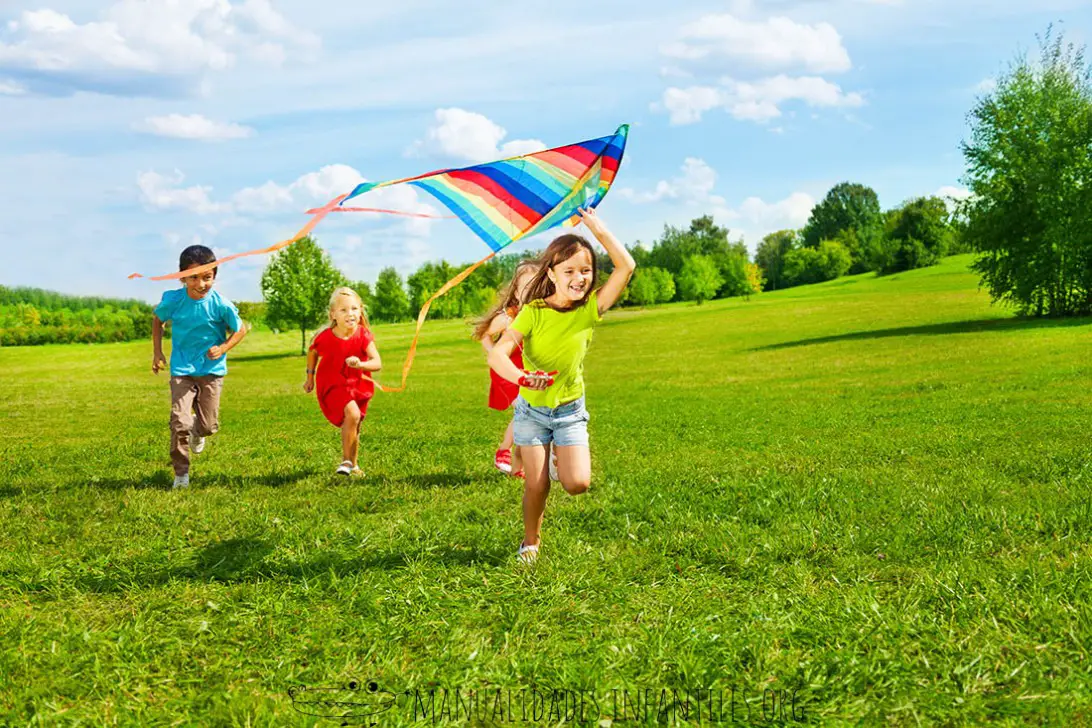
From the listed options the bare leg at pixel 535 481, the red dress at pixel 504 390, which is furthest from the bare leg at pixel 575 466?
the red dress at pixel 504 390

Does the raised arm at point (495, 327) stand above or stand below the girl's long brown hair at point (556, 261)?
below

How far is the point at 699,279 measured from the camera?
9238 centimetres

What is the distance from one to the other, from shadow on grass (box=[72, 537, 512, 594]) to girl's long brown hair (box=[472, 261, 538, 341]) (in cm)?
189

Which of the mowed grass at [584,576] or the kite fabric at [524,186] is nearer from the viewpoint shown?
the mowed grass at [584,576]

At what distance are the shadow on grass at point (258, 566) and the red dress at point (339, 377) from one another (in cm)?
312

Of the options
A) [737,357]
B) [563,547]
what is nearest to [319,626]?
[563,547]

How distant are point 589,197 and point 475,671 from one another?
10.8 ft

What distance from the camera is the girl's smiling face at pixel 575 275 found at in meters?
5.45

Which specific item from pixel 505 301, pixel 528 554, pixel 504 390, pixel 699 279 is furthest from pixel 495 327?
pixel 699 279

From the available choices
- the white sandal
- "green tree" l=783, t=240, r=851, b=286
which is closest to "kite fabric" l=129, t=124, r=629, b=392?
the white sandal

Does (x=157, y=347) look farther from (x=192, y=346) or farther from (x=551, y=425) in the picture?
(x=551, y=425)

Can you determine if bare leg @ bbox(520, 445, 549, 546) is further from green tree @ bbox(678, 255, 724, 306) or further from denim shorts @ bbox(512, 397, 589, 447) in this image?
green tree @ bbox(678, 255, 724, 306)

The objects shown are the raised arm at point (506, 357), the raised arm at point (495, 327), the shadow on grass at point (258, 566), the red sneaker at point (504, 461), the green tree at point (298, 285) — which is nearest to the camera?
the raised arm at point (506, 357)

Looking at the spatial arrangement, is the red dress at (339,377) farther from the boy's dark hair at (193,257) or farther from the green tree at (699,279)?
the green tree at (699,279)
